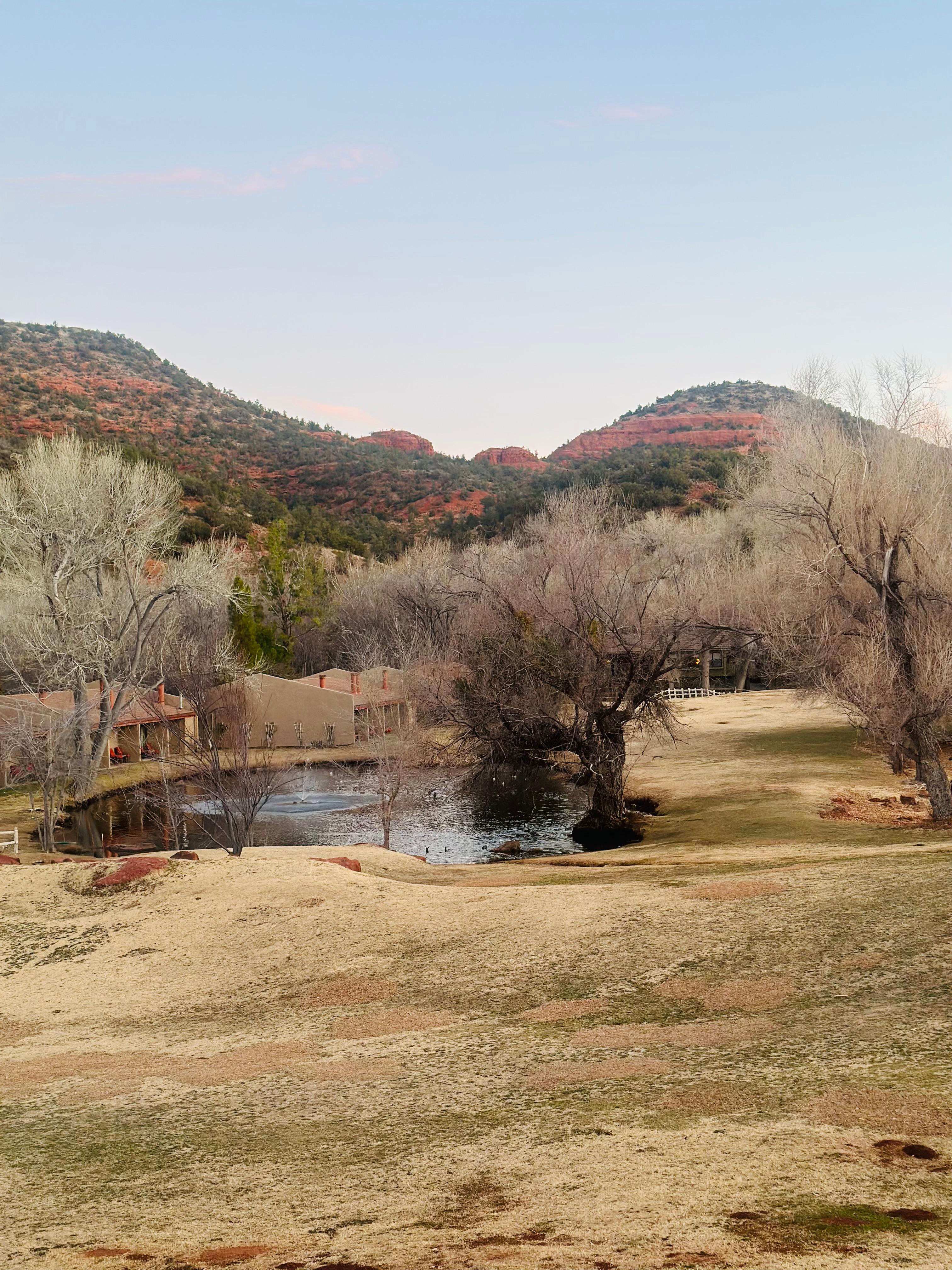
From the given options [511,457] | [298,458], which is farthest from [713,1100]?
[511,457]

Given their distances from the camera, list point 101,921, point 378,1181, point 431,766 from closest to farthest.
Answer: point 378,1181
point 101,921
point 431,766

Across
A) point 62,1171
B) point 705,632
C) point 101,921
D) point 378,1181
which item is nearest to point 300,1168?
point 378,1181

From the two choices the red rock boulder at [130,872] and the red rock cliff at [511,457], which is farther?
the red rock cliff at [511,457]

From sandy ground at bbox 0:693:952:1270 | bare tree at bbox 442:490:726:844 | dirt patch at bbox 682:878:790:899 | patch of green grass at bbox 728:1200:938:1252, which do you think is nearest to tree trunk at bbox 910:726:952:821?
sandy ground at bbox 0:693:952:1270

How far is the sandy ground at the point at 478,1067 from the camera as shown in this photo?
19.8 feet

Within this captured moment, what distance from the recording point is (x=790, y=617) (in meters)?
33.2

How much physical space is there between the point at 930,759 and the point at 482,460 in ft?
442

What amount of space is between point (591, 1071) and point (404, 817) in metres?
28.6

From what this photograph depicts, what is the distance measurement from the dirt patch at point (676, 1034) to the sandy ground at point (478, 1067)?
0.15 feet

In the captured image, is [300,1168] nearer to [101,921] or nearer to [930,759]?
[101,921]

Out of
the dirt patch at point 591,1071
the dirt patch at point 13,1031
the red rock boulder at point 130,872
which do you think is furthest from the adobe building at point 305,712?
the dirt patch at point 591,1071

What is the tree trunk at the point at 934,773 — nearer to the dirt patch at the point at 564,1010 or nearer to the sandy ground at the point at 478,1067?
the sandy ground at the point at 478,1067

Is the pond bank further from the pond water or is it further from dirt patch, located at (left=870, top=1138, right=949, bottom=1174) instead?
dirt patch, located at (left=870, top=1138, right=949, bottom=1174)

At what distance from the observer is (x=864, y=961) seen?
10.7m
